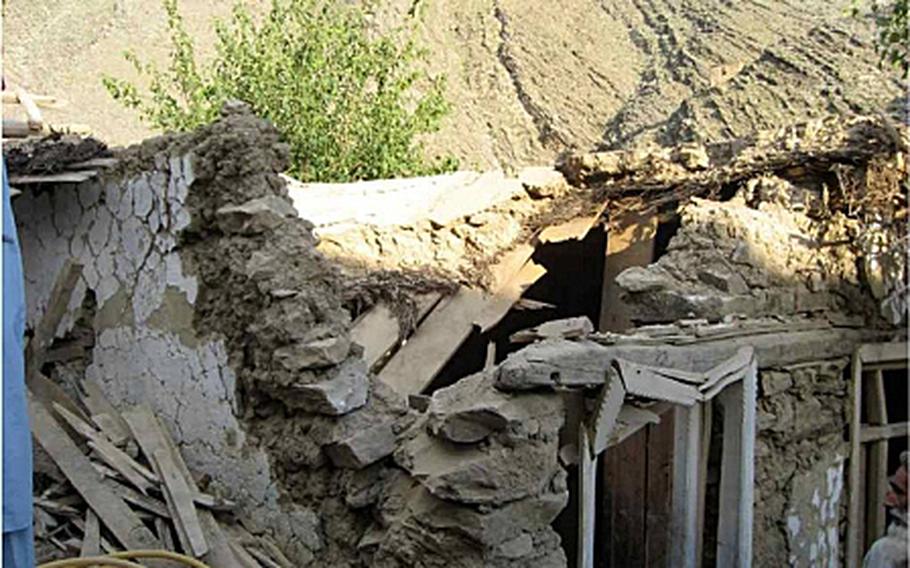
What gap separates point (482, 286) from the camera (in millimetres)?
7387

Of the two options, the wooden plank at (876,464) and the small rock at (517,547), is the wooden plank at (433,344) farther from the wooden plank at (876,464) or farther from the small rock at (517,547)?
the wooden plank at (876,464)

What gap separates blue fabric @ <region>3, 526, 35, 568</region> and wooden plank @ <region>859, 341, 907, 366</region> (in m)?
5.44

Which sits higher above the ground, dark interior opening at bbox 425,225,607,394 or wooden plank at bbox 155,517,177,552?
dark interior opening at bbox 425,225,607,394

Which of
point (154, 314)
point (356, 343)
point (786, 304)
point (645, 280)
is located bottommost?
point (356, 343)

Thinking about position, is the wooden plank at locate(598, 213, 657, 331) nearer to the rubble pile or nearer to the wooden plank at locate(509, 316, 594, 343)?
the rubble pile

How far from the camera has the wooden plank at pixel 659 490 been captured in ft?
20.5

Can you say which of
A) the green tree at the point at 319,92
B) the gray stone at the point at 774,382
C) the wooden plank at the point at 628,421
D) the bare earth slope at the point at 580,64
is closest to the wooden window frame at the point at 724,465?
the gray stone at the point at 774,382

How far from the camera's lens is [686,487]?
5707 millimetres

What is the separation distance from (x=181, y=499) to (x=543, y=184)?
13.0ft

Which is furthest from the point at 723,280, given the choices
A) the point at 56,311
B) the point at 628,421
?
the point at 56,311

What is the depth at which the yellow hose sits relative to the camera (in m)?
4.22

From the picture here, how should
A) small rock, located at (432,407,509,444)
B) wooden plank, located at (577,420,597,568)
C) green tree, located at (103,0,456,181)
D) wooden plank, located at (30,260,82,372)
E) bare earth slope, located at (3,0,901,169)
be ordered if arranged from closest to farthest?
small rock, located at (432,407,509,444), wooden plank, located at (577,420,597,568), wooden plank, located at (30,260,82,372), green tree, located at (103,0,456,181), bare earth slope, located at (3,0,901,169)

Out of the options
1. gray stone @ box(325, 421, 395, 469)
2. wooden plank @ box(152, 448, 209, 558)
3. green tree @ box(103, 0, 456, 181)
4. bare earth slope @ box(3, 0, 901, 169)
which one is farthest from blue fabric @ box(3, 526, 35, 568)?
bare earth slope @ box(3, 0, 901, 169)

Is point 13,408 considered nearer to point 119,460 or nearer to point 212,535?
point 212,535
